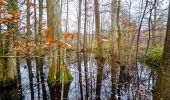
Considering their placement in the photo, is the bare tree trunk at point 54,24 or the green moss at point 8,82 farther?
the bare tree trunk at point 54,24

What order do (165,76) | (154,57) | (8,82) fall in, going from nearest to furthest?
(165,76), (8,82), (154,57)

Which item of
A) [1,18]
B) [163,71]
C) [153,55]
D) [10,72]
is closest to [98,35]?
[153,55]

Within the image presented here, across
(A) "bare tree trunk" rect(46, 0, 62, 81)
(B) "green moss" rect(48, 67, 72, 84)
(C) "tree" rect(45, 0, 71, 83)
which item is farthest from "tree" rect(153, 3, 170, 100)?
(A) "bare tree trunk" rect(46, 0, 62, 81)

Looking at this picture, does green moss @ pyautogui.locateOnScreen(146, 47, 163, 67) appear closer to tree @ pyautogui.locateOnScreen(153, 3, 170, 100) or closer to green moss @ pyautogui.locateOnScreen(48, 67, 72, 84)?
green moss @ pyautogui.locateOnScreen(48, 67, 72, 84)

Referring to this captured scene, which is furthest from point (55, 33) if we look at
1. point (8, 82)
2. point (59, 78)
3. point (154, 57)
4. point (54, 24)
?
point (154, 57)

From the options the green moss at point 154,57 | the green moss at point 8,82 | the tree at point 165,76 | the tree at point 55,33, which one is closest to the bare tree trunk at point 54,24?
the tree at point 55,33

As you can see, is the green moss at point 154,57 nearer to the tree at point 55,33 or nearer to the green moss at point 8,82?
the tree at point 55,33

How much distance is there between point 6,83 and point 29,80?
113cm

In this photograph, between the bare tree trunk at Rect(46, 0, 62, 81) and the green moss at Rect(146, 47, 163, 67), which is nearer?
the bare tree trunk at Rect(46, 0, 62, 81)

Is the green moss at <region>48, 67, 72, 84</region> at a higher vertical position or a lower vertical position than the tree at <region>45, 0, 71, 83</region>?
lower

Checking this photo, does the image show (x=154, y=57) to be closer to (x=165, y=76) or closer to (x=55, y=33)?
(x=55, y=33)

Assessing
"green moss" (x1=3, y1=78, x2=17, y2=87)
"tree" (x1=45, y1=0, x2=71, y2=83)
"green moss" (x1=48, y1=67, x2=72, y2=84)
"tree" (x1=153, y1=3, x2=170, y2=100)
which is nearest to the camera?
→ "tree" (x1=153, y1=3, x2=170, y2=100)

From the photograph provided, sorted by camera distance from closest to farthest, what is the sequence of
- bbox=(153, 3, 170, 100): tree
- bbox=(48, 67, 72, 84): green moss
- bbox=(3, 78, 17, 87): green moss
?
bbox=(153, 3, 170, 100): tree < bbox=(3, 78, 17, 87): green moss < bbox=(48, 67, 72, 84): green moss

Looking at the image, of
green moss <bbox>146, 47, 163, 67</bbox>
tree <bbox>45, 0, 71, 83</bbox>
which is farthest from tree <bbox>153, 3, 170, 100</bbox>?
green moss <bbox>146, 47, 163, 67</bbox>
